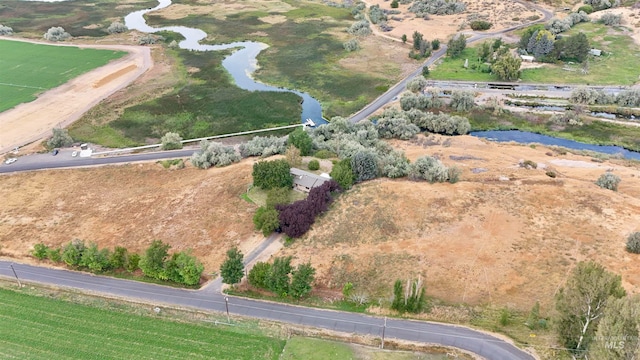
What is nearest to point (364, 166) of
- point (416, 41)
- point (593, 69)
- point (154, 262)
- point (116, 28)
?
point (154, 262)

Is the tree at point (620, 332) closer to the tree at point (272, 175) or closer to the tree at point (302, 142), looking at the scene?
the tree at point (272, 175)

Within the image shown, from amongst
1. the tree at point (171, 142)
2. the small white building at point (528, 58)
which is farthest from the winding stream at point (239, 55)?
the small white building at point (528, 58)

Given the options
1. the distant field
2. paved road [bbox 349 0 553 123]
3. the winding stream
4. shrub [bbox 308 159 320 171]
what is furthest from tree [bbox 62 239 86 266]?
the distant field

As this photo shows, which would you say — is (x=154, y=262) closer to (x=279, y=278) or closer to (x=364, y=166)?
(x=279, y=278)

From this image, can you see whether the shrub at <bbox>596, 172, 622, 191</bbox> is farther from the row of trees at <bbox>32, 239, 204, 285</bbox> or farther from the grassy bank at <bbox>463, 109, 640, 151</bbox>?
the row of trees at <bbox>32, 239, 204, 285</bbox>

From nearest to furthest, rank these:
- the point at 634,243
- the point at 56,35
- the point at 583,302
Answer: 1. the point at 583,302
2. the point at 634,243
3. the point at 56,35

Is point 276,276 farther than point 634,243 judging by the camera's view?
No

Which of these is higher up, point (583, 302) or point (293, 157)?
point (583, 302)

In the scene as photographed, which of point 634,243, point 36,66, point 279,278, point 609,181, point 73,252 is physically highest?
point 36,66
